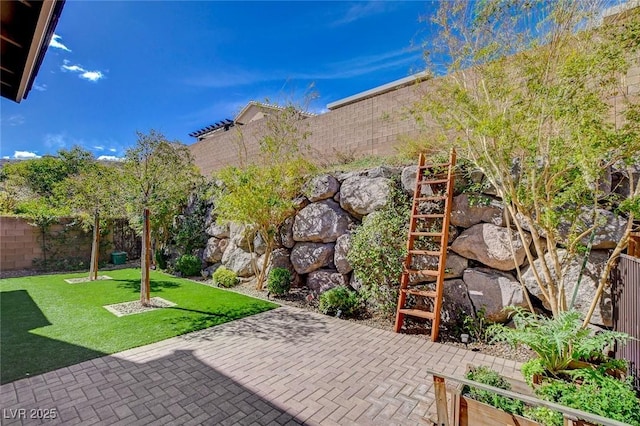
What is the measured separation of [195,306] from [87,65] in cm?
759

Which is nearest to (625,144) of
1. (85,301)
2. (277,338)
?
(277,338)

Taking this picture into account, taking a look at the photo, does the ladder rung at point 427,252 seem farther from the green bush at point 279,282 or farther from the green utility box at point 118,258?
the green utility box at point 118,258

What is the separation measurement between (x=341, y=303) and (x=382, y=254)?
126 centimetres

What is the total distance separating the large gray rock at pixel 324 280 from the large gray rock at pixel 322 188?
5.81ft

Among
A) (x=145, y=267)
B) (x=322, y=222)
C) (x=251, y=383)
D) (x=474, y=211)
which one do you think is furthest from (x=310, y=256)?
(x=251, y=383)

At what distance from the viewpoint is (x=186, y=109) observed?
1210 cm

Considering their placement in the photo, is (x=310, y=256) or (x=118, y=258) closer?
(x=310, y=256)

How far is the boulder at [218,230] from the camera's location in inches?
373

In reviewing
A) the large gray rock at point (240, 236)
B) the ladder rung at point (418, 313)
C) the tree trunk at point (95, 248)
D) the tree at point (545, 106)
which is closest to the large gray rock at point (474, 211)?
the tree at point (545, 106)

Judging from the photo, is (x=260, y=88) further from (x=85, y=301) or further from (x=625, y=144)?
(x=625, y=144)

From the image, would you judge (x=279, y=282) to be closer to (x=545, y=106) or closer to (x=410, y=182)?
(x=410, y=182)

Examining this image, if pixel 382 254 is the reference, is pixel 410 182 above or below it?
above

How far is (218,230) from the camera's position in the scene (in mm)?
Answer: 9656

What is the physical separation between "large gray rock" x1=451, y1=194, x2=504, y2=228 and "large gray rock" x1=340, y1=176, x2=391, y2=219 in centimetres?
128
